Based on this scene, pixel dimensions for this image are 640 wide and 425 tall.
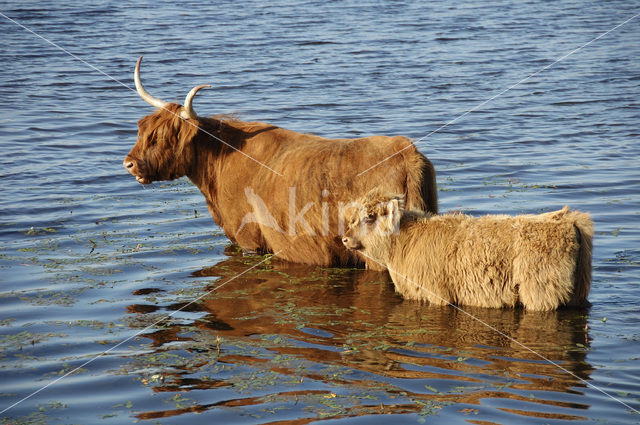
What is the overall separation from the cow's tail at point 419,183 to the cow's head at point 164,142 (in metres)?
2.36

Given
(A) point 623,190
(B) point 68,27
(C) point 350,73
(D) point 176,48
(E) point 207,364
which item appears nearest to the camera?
(E) point 207,364

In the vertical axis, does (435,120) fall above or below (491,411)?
above

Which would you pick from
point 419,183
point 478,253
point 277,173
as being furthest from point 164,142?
point 478,253

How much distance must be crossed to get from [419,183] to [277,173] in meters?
1.42

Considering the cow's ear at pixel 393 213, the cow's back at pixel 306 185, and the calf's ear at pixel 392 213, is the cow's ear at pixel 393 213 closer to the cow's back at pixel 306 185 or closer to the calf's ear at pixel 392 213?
the calf's ear at pixel 392 213

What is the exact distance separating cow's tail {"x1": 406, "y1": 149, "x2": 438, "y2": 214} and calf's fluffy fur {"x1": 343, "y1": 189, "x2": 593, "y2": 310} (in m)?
0.26

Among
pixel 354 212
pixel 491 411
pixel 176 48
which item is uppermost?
pixel 176 48

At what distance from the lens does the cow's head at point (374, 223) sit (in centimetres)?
691

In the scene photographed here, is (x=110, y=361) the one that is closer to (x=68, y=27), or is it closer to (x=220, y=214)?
(x=220, y=214)

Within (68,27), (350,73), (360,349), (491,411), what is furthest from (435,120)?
(68,27)

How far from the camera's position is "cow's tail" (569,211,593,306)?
20.6ft

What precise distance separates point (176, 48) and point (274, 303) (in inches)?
593

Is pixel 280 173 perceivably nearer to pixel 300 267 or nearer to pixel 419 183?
pixel 300 267

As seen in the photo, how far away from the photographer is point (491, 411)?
4910 millimetres
